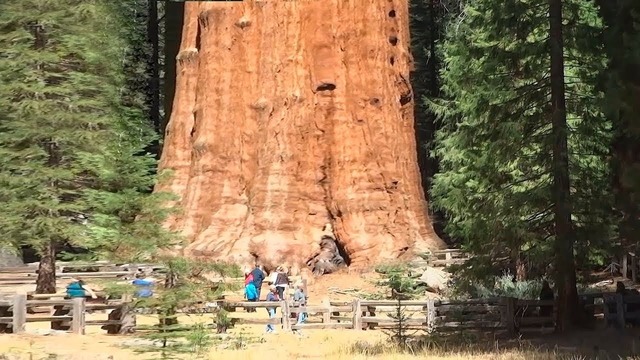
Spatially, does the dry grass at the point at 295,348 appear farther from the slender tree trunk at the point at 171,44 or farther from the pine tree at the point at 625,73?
the slender tree trunk at the point at 171,44

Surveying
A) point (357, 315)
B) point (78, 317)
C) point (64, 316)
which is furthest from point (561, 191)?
point (64, 316)

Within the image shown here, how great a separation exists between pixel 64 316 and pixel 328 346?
19.0 feet

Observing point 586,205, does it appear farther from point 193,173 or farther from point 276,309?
point 193,173

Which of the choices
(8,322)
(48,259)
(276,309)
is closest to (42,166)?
(48,259)

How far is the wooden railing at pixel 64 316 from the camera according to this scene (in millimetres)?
15578

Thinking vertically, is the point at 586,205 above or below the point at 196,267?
above

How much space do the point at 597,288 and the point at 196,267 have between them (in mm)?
13963

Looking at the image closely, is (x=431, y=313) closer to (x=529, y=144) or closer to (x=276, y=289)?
(x=529, y=144)

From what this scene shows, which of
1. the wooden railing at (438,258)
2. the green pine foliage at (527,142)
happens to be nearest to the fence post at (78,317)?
the green pine foliage at (527,142)

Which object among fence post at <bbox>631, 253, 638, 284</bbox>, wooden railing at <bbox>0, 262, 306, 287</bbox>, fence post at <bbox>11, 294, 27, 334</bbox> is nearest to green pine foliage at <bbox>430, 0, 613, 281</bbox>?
fence post at <bbox>631, 253, 638, 284</bbox>

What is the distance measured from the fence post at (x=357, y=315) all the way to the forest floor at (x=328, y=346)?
0.36 m

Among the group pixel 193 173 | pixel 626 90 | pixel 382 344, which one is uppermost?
pixel 193 173

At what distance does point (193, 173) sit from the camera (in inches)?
1145

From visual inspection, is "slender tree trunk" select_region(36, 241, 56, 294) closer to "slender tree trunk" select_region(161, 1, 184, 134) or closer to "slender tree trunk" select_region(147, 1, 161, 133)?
"slender tree trunk" select_region(161, 1, 184, 134)
